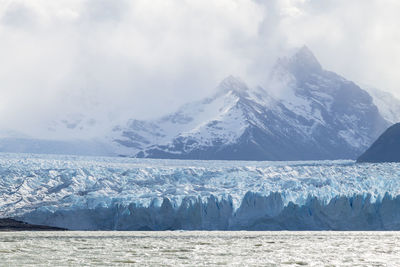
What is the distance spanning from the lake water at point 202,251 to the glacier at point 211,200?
9.90 metres

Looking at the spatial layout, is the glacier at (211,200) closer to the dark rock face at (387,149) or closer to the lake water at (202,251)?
the lake water at (202,251)

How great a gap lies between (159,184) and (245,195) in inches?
423

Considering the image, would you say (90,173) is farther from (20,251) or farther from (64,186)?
(20,251)

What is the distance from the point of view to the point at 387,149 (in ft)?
385

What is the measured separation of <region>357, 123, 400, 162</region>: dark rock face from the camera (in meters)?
114

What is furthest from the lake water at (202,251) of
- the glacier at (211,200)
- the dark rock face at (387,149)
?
the dark rock face at (387,149)

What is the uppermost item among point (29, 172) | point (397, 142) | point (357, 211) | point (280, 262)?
point (397, 142)

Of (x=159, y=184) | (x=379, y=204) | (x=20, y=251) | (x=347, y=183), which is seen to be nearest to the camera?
(x=20, y=251)

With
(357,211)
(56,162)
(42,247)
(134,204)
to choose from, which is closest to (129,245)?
(42,247)

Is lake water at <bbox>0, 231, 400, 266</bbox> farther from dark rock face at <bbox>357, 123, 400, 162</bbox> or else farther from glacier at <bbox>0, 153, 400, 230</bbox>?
dark rock face at <bbox>357, 123, 400, 162</bbox>

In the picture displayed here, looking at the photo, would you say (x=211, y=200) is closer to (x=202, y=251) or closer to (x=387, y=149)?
(x=202, y=251)

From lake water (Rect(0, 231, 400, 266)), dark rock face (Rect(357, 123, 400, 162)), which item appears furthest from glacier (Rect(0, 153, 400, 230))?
dark rock face (Rect(357, 123, 400, 162))

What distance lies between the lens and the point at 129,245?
125 ft

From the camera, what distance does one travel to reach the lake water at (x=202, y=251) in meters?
29.9
